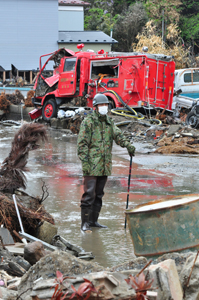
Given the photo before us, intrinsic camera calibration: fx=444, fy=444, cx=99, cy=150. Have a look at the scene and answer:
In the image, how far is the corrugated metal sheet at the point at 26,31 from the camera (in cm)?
3747

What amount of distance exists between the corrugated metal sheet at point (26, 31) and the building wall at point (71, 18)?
4.84 m

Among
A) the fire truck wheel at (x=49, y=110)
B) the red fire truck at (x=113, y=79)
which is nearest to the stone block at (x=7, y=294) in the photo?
the red fire truck at (x=113, y=79)


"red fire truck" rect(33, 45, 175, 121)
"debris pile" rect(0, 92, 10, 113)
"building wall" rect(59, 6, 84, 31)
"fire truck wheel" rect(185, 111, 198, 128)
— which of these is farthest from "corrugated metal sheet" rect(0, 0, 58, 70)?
"fire truck wheel" rect(185, 111, 198, 128)

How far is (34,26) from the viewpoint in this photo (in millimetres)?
38000

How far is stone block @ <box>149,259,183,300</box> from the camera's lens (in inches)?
104

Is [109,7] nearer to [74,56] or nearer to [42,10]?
[42,10]

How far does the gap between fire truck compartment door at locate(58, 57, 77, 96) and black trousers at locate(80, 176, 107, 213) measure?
13.8m

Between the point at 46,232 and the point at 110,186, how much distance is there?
11.6 ft

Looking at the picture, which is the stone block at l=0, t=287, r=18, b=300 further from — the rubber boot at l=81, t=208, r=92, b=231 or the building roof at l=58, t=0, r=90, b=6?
the building roof at l=58, t=0, r=90, b=6

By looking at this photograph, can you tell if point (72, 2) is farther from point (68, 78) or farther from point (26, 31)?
point (68, 78)

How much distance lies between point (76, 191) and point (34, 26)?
32.4m

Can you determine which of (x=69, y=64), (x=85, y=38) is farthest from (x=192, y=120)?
(x=85, y=38)

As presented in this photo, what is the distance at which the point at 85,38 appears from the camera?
37031 millimetres

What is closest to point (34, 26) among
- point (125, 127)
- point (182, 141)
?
point (125, 127)
